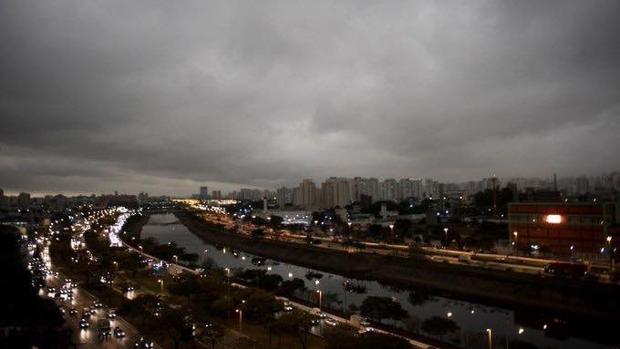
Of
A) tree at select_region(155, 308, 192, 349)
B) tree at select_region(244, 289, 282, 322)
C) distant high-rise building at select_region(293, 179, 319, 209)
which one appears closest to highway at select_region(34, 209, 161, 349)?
tree at select_region(155, 308, 192, 349)

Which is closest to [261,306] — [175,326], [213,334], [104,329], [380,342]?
[213,334]

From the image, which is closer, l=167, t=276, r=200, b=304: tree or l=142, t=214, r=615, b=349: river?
l=142, t=214, r=615, b=349: river

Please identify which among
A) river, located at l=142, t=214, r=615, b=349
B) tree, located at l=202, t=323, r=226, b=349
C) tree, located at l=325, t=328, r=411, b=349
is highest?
tree, located at l=325, t=328, r=411, b=349

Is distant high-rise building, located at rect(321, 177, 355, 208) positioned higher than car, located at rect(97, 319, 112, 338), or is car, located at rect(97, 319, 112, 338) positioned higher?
distant high-rise building, located at rect(321, 177, 355, 208)

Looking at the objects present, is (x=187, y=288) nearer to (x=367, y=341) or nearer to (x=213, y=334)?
(x=213, y=334)

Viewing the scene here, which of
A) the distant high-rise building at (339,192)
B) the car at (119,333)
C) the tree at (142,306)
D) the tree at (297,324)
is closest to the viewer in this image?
the tree at (297,324)

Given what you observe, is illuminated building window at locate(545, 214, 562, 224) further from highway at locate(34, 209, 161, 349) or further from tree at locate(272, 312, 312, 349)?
highway at locate(34, 209, 161, 349)

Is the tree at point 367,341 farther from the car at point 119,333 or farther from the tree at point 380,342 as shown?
the car at point 119,333

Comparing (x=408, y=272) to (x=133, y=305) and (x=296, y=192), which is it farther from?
(x=296, y=192)

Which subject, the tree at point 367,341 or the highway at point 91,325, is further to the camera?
the highway at point 91,325

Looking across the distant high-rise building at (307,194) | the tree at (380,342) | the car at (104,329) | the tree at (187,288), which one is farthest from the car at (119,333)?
the distant high-rise building at (307,194)
